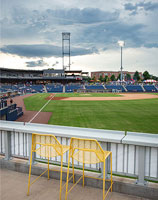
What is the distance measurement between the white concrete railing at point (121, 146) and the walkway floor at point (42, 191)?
1.83 feet

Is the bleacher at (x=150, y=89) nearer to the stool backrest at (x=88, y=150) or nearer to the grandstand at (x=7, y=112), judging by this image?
the grandstand at (x=7, y=112)

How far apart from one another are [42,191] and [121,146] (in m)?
2.04

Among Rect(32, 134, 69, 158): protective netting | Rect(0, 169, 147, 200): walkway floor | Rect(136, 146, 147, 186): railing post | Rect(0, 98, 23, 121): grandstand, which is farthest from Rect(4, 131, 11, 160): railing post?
Rect(0, 98, 23, 121): grandstand

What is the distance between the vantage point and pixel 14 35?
1223cm

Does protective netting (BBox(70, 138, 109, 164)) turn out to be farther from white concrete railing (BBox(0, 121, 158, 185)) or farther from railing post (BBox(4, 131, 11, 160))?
railing post (BBox(4, 131, 11, 160))

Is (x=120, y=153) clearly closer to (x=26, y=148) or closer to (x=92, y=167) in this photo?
(x=92, y=167)

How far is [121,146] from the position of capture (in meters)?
4.74

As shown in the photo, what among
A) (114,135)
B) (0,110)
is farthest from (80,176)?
(0,110)

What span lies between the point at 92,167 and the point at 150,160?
1.43 m

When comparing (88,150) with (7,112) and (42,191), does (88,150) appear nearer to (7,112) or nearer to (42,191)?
(42,191)

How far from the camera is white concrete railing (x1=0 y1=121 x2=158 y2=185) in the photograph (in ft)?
14.5

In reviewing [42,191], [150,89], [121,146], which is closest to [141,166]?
[121,146]

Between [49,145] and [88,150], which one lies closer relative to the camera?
[88,150]

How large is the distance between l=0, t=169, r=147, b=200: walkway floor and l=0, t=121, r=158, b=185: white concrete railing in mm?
557
